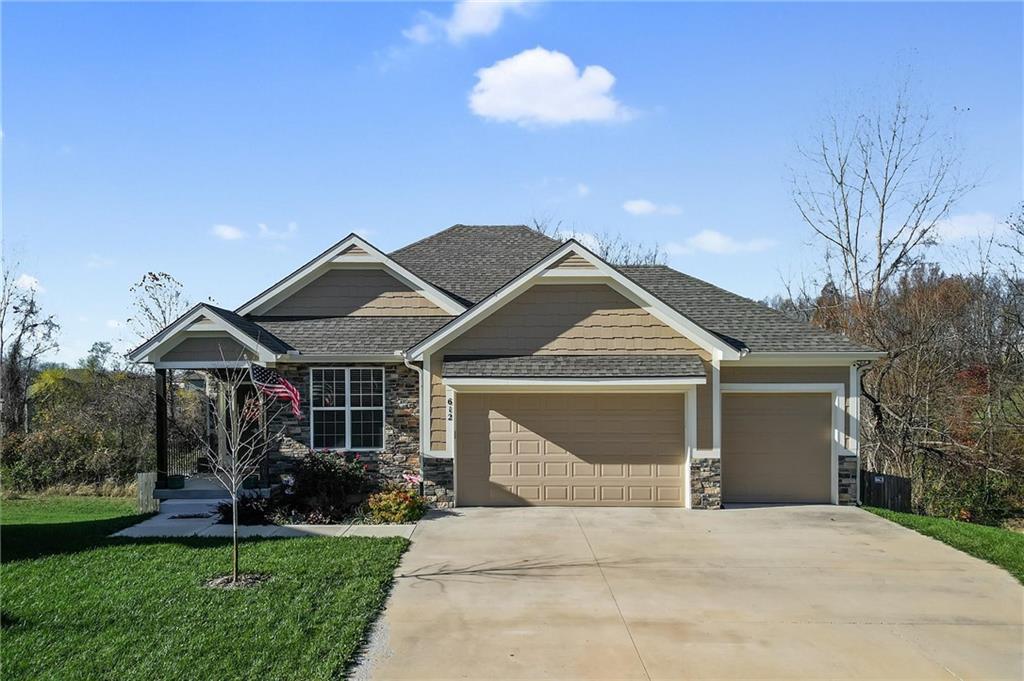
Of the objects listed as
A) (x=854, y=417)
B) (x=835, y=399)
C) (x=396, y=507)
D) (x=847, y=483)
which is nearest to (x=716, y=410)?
(x=835, y=399)

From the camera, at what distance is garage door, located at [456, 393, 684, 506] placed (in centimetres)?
1309

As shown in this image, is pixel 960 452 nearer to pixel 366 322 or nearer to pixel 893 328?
pixel 893 328

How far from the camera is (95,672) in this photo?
5.58 m

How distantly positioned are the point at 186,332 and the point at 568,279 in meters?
7.30

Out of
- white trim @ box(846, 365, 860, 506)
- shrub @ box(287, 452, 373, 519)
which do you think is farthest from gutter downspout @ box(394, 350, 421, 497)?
white trim @ box(846, 365, 860, 506)

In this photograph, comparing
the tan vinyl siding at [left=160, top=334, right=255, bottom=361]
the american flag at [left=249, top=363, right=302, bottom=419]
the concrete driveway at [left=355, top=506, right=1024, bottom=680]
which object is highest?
the tan vinyl siding at [left=160, top=334, right=255, bottom=361]

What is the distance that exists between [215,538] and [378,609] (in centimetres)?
449

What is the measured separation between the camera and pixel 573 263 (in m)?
13.0

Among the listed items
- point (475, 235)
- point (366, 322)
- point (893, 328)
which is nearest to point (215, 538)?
point (366, 322)

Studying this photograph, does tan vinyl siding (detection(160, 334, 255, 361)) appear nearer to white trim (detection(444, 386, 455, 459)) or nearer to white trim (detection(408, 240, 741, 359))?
white trim (detection(408, 240, 741, 359))

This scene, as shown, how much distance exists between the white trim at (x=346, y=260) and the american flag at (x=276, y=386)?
7.44 feet

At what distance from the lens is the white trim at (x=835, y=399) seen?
13.4 m

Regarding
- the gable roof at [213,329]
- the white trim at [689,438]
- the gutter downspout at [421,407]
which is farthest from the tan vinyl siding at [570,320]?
the gable roof at [213,329]

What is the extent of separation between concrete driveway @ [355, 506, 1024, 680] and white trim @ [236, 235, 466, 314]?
17.6ft
